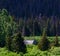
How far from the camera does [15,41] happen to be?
64.3 metres

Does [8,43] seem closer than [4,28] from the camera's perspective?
Yes

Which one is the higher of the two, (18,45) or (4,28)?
(4,28)

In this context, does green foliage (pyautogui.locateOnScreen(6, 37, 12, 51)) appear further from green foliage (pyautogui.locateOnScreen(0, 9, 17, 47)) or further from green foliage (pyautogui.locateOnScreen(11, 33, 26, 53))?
green foliage (pyautogui.locateOnScreen(0, 9, 17, 47))

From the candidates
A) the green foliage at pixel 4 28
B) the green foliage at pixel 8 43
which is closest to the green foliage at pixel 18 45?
the green foliage at pixel 8 43

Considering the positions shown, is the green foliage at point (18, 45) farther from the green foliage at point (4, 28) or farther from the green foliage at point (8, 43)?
the green foliage at point (4, 28)

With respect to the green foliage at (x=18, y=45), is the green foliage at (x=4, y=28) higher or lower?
higher

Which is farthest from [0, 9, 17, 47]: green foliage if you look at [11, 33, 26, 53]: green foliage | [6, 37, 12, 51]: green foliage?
[11, 33, 26, 53]: green foliage

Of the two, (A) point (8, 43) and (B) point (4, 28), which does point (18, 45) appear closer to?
(A) point (8, 43)

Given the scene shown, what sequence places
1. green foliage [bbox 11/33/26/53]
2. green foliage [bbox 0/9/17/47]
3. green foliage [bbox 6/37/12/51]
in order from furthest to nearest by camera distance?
green foliage [bbox 0/9/17/47]
green foliage [bbox 6/37/12/51]
green foliage [bbox 11/33/26/53]

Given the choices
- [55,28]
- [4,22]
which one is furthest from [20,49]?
[55,28]

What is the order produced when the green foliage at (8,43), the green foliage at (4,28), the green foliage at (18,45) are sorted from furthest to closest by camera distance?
the green foliage at (4,28)
the green foliage at (8,43)
the green foliage at (18,45)

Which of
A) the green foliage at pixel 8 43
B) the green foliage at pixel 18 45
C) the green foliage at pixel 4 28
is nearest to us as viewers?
the green foliage at pixel 18 45

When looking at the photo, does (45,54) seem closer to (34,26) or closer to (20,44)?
(20,44)

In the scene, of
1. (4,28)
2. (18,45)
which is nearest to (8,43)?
(18,45)
